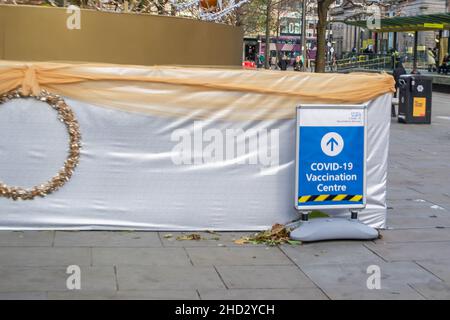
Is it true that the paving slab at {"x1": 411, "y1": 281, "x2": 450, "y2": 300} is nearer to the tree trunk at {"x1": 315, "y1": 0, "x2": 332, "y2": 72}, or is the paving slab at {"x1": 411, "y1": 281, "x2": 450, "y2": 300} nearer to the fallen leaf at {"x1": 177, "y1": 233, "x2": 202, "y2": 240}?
the fallen leaf at {"x1": 177, "y1": 233, "x2": 202, "y2": 240}

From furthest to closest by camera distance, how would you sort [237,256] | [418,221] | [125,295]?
[418,221] → [237,256] → [125,295]

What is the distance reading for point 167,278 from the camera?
236 inches

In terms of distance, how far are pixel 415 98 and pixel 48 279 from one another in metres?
15.3

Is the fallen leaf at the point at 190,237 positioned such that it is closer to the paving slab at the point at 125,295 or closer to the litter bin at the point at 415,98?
the paving slab at the point at 125,295

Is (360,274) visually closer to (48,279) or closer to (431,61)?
(48,279)

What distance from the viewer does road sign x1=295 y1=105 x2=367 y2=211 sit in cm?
744

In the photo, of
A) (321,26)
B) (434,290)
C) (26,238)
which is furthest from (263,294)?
(321,26)

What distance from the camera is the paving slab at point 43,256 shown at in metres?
6.24

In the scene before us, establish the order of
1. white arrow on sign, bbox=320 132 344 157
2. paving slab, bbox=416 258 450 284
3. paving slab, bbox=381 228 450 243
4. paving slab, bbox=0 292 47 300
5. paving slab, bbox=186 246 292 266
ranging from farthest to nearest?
paving slab, bbox=381 228 450 243 → white arrow on sign, bbox=320 132 344 157 → paving slab, bbox=186 246 292 266 → paving slab, bbox=416 258 450 284 → paving slab, bbox=0 292 47 300

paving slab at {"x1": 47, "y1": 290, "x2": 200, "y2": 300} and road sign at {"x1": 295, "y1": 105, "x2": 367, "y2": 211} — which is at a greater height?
road sign at {"x1": 295, "y1": 105, "x2": 367, "y2": 211}

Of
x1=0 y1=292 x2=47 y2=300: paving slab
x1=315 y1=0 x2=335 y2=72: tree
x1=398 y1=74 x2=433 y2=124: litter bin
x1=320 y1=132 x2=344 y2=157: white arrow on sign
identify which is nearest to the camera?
x1=0 y1=292 x2=47 y2=300: paving slab

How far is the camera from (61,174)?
7363 millimetres

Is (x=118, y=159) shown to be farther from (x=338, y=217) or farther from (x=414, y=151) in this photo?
(x=414, y=151)

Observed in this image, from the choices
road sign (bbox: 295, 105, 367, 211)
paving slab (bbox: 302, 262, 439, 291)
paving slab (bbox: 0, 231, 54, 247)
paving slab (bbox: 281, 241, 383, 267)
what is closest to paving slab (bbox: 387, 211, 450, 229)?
road sign (bbox: 295, 105, 367, 211)
